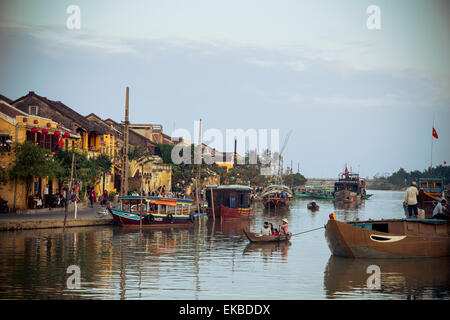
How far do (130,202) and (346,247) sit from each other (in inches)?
667

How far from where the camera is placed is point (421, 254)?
2528 centimetres

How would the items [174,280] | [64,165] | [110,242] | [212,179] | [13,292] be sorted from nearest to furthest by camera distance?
[13,292] → [174,280] → [110,242] → [64,165] → [212,179]

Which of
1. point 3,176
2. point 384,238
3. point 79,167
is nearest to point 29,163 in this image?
point 3,176

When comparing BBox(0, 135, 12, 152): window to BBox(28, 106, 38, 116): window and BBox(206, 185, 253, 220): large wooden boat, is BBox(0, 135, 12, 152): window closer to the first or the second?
BBox(28, 106, 38, 116): window

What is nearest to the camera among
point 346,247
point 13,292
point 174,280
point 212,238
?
point 13,292

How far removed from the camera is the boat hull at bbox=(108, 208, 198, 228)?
36.9 metres

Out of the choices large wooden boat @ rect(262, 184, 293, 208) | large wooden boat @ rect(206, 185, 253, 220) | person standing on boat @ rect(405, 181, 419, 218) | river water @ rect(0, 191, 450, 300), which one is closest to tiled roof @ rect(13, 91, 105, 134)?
large wooden boat @ rect(206, 185, 253, 220)

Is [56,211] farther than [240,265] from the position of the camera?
Yes

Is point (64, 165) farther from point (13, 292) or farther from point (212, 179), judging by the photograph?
point (212, 179)

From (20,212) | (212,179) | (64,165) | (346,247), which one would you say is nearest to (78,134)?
(64,165)

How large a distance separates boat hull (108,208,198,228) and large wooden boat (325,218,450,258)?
51.3 ft

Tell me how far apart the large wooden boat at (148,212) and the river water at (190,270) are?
3.28 metres

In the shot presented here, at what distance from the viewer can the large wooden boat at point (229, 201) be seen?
4816 cm

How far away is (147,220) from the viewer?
37938 millimetres
